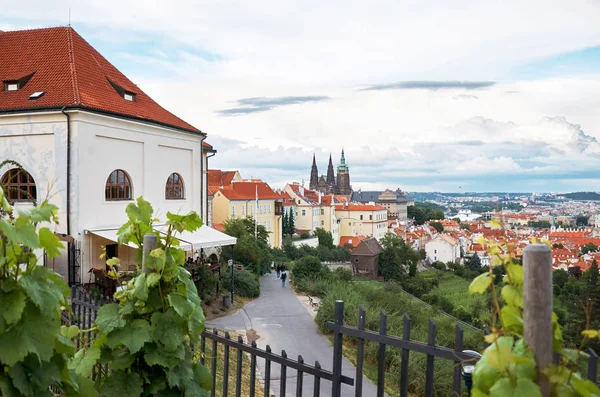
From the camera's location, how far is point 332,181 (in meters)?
143

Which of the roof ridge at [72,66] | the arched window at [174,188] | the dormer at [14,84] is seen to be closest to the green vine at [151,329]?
the roof ridge at [72,66]

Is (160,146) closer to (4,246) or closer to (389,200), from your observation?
(4,246)

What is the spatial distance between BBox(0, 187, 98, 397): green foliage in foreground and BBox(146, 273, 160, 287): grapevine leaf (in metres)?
0.79

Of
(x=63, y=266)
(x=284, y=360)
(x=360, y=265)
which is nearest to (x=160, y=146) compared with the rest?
(x=63, y=266)

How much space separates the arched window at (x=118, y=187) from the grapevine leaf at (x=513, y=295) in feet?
62.0

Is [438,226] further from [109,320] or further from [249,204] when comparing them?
[109,320]

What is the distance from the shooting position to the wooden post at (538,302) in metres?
1.81

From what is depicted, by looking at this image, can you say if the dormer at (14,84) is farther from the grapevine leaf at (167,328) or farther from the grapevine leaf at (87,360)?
the grapevine leaf at (167,328)

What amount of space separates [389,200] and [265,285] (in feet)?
392

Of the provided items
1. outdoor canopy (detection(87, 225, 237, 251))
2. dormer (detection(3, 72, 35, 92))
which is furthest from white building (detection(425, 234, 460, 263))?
dormer (detection(3, 72, 35, 92))

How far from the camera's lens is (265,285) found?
27.8 metres

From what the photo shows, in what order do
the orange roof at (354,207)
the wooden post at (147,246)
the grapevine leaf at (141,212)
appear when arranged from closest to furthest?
the wooden post at (147,246)
the grapevine leaf at (141,212)
the orange roof at (354,207)

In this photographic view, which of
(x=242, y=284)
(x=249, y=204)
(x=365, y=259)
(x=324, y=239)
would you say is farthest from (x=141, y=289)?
(x=324, y=239)

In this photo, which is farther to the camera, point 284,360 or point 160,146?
point 160,146
